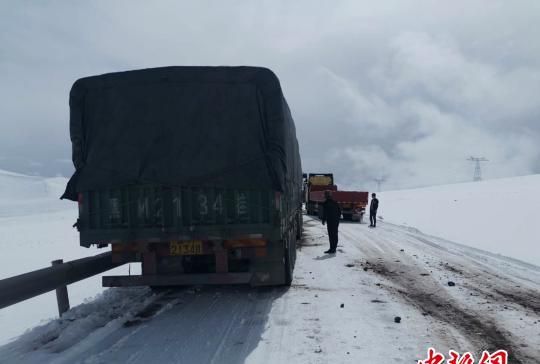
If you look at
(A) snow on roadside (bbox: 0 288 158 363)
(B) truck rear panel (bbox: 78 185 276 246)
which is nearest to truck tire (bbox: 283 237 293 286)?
(B) truck rear panel (bbox: 78 185 276 246)

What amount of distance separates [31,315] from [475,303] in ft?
26.1

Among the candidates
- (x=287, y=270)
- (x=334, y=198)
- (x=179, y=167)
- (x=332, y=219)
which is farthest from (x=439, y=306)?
(x=334, y=198)

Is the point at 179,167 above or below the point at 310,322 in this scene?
above

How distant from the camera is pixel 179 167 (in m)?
6.11

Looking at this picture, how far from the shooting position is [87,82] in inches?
259

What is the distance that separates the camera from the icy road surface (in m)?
4.65

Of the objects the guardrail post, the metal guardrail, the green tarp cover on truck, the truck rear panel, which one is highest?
the green tarp cover on truck

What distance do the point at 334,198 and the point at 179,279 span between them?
19.6m

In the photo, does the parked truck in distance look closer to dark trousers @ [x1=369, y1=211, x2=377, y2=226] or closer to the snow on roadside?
dark trousers @ [x1=369, y1=211, x2=377, y2=226]

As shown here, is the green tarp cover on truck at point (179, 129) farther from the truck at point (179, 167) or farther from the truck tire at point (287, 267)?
the truck tire at point (287, 267)

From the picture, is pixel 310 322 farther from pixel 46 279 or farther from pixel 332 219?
pixel 332 219

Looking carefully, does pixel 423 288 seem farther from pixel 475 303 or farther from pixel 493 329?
pixel 493 329

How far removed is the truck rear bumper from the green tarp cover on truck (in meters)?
1.52

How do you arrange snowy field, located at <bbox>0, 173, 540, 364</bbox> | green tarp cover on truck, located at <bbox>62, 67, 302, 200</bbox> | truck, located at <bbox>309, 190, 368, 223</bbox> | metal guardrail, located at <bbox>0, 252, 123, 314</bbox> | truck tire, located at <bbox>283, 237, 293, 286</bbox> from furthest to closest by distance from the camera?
truck, located at <bbox>309, 190, 368, 223</bbox> → truck tire, located at <bbox>283, 237, 293, 286</bbox> → green tarp cover on truck, located at <bbox>62, 67, 302, 200</bbox> → snowy field, located at <bbox>0, 173, 540, 364</bbox> → metal guardrail, located at <bbox>0, 252, 123, 314</bbox>
